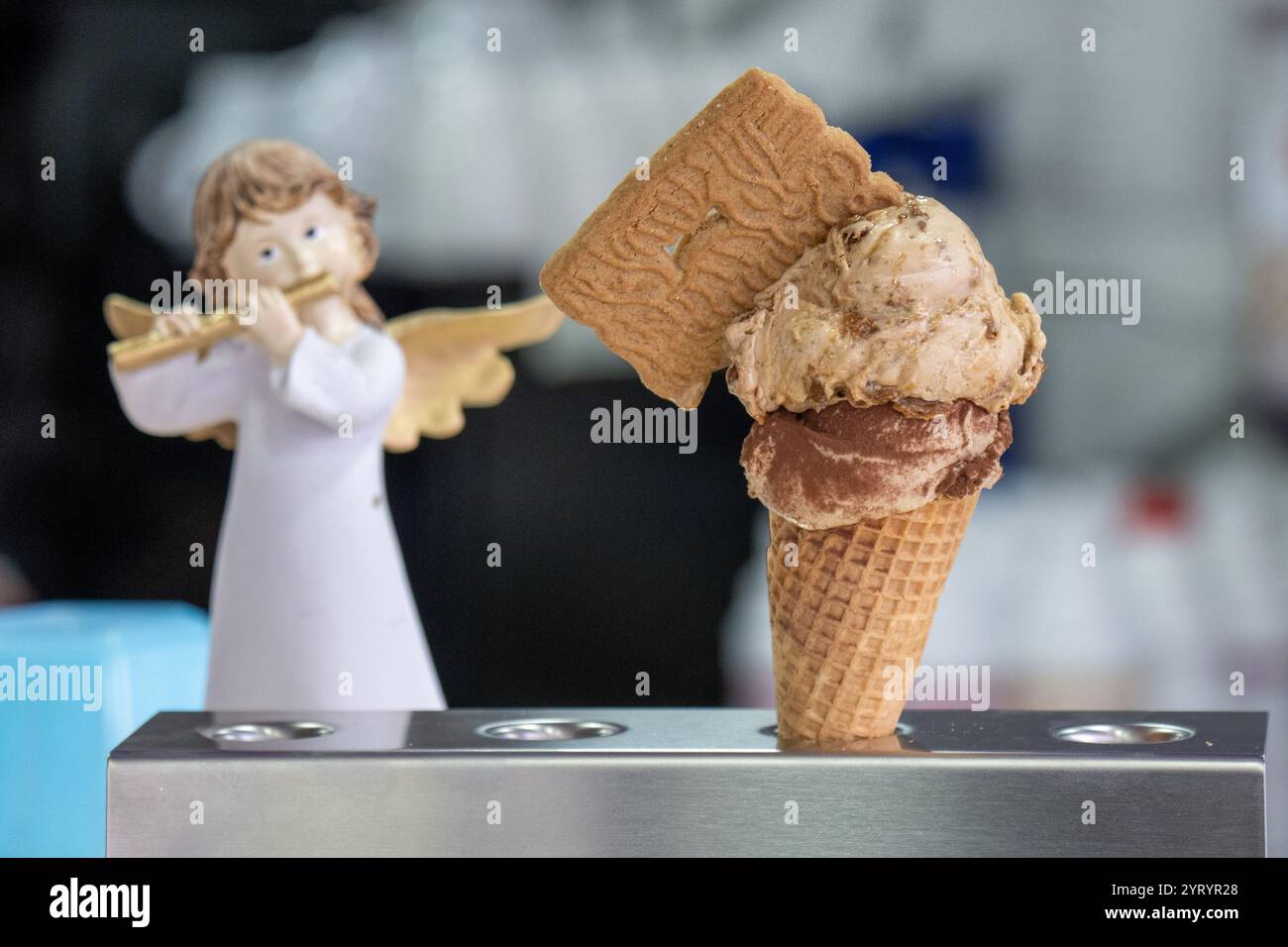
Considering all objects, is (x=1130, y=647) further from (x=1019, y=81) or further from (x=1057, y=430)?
(x=1019, y=81)

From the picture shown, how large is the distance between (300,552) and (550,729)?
1.05m

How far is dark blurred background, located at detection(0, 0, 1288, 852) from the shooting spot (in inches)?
113

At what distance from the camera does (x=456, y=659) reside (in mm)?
3098

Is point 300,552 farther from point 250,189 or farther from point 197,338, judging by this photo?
point 250,189

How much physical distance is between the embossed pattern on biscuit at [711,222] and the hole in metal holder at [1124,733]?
1.58ft

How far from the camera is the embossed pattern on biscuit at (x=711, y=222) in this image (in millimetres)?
1243

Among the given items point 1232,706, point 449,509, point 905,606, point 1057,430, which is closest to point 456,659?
point 449,509

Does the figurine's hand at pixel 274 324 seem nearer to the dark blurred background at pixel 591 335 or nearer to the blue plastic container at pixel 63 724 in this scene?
the blue plastic container at pixel 63 724

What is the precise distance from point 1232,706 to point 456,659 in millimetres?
1610

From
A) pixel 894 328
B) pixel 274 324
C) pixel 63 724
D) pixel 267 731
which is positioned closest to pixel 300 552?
pixel 274 324

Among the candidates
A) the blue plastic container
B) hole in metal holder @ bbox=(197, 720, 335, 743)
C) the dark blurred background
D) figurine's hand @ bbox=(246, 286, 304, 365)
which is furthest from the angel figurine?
hole in metal holder @ bbox=(197, 720, 335, 743)

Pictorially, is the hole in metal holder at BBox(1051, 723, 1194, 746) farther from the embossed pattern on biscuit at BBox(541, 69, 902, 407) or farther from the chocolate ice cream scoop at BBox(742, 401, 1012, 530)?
the embossed pattern on biscuit at BBox(541, 69, 902, 407)

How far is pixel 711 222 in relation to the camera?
51.9 inches

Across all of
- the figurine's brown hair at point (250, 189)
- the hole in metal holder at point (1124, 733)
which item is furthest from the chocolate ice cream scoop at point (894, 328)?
the figurine's brown hair at point (250, 189)
